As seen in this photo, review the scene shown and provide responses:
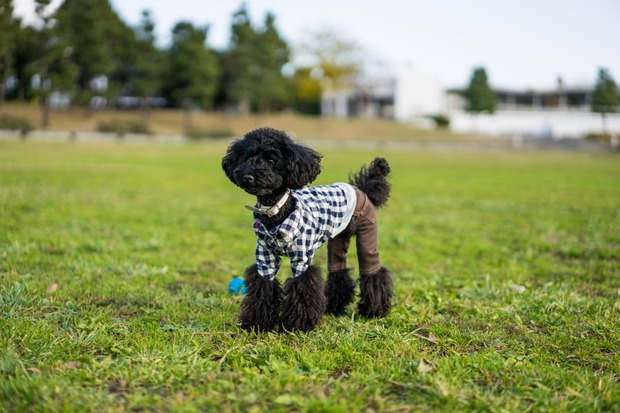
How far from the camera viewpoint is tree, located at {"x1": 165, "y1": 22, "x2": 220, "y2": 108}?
57156 mm

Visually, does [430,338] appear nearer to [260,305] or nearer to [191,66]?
[260,305]

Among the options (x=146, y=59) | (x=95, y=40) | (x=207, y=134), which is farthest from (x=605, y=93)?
(x=95, y=40)

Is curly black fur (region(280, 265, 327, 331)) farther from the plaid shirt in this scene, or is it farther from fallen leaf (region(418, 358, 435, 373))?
fallen leaf (region(418, 358, 435, 373))

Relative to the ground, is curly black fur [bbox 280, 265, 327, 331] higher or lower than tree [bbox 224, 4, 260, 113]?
lower

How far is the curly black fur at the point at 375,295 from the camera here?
503 centimetres

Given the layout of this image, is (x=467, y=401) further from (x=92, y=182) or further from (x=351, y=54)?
(x=351, y=54)

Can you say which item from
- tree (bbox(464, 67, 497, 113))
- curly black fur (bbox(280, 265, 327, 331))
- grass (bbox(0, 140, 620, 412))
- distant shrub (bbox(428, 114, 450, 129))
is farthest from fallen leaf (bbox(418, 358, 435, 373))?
distant shrub (bbox(428, 114, 450, 129))

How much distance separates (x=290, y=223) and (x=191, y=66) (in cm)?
5642

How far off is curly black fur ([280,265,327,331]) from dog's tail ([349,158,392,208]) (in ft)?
3.63

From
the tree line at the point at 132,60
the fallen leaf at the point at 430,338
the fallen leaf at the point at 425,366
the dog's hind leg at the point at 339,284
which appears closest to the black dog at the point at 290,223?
the dog's hind leg at the point at 339,284

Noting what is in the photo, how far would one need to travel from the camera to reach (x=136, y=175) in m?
18.9

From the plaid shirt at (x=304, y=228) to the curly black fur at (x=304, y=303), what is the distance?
0.09m

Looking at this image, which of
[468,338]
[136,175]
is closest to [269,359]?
[468,338]

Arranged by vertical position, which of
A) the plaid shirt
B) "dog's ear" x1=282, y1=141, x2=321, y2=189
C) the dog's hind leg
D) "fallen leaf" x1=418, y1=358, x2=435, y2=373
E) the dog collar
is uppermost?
"dog's ear" x1=282, y1=141, x2=321, y2=189
